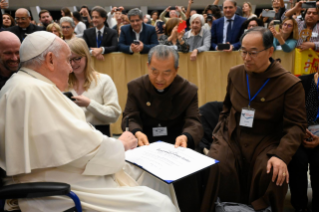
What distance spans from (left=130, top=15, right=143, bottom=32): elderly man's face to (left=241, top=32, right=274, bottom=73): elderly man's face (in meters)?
2.95

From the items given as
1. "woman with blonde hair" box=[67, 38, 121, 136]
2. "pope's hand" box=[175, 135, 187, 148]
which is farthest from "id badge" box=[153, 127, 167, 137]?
"woman with blonde hair" box=[67, 38, 121, 136]

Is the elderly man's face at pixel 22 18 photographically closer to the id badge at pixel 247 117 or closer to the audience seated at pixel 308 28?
the id badge at pixel 247 117

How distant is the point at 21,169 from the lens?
5.11 feet

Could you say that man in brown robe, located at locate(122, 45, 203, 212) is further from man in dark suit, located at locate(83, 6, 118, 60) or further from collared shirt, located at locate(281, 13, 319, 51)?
man in dark suit, located at locate(83, 6, 118, 60)

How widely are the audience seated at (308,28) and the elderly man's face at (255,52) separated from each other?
1.53m

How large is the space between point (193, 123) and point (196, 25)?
310 centimetres

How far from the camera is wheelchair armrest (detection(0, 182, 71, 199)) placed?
1487 millimetres

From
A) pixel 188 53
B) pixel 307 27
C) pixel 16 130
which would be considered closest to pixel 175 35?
pixel 188 53

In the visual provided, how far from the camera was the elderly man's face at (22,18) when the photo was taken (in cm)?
235

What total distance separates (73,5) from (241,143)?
2226mm

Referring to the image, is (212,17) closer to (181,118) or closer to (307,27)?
(307,27)

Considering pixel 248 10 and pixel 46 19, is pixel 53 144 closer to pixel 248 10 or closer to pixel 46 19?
pixel 46 19

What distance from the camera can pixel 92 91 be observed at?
328cm

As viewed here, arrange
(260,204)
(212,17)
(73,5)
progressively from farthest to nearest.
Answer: (212,17)
(73,5)
(260,204)
